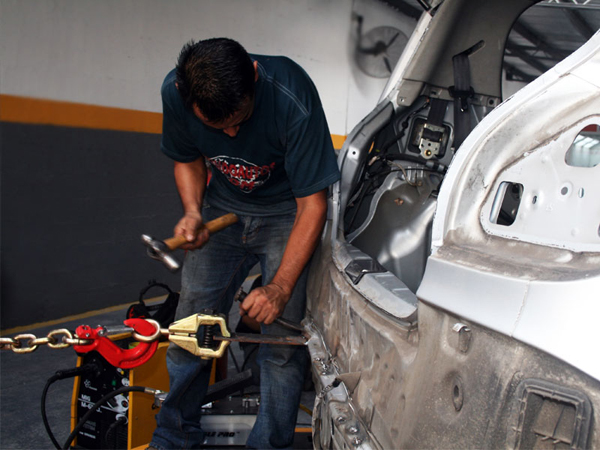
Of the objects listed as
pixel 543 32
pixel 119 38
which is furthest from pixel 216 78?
pixel 543 32

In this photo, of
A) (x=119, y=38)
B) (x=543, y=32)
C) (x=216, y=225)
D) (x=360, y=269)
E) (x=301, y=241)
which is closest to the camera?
(x=360, y=269)

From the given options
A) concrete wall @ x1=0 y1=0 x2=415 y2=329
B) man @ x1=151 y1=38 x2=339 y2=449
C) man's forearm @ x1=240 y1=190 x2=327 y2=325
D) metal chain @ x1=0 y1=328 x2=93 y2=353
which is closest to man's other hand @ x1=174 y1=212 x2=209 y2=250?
man @ x1=151 y1=38 x2=339 y2=449

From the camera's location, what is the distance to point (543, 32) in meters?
8.16

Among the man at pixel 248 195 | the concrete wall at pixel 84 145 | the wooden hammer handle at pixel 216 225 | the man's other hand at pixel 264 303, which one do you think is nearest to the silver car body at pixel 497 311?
the man's other hand at pixel 264 303

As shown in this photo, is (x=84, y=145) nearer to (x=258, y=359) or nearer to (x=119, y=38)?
(x=119, y=38)

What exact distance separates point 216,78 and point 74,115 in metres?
2.73

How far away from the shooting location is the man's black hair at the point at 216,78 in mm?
1618

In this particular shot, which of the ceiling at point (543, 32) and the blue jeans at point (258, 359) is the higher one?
the ceiling at point (543, 32)

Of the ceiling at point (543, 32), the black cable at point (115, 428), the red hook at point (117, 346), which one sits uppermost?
the ceiling at point (543, 32)

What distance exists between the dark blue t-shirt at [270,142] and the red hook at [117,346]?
0.75 m

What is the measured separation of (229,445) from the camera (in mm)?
2266

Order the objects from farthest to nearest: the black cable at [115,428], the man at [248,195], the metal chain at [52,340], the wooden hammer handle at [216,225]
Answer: the black cable at [115,428], the wooden hammer handle at [216,225], the man at [248,195], the metal chain at [52,340]

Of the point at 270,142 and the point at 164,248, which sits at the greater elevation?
the point at 270,142

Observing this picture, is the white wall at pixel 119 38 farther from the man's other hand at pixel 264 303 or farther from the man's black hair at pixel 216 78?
the man's other hand at pixel 264 303
